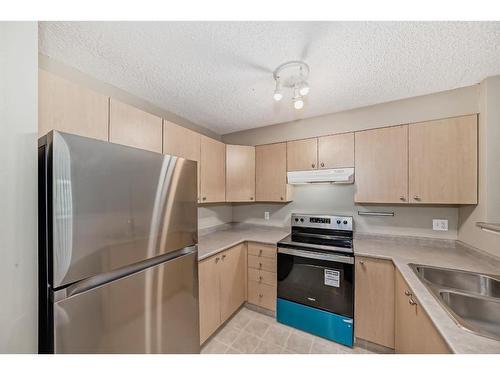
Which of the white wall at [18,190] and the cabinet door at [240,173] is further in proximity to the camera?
the cabinet door at [240,173]

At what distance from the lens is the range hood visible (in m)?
1.94

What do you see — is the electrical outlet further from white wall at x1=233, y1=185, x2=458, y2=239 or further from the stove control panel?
the stove control panel

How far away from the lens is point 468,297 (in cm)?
102

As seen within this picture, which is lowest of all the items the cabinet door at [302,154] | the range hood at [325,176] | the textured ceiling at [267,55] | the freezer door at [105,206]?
the freezer door at [105,206]

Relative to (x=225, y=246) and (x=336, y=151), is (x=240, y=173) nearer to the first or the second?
(x=225, y=246)

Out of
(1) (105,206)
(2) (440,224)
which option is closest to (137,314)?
(1) (105,206)

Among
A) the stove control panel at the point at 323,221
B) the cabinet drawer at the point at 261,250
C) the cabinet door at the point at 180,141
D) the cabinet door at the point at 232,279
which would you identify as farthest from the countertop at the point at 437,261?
the cabinet door at the point at 180,141

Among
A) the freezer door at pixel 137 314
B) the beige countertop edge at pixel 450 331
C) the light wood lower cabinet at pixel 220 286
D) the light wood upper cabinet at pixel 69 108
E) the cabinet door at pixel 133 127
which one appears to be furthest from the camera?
the light wood lower cabinet at pixel 220 286

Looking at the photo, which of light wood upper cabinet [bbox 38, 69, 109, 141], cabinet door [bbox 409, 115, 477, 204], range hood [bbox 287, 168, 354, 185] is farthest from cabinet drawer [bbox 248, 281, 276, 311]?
light wood upper cabinet [bbox 38, 69, 109, 141]

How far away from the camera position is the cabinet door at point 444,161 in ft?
5.14

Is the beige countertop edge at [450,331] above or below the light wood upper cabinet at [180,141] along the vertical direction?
below

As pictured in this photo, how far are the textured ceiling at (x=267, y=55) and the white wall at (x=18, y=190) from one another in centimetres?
43

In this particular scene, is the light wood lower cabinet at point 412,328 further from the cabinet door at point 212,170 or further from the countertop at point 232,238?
the cabinet door at point 212,170
